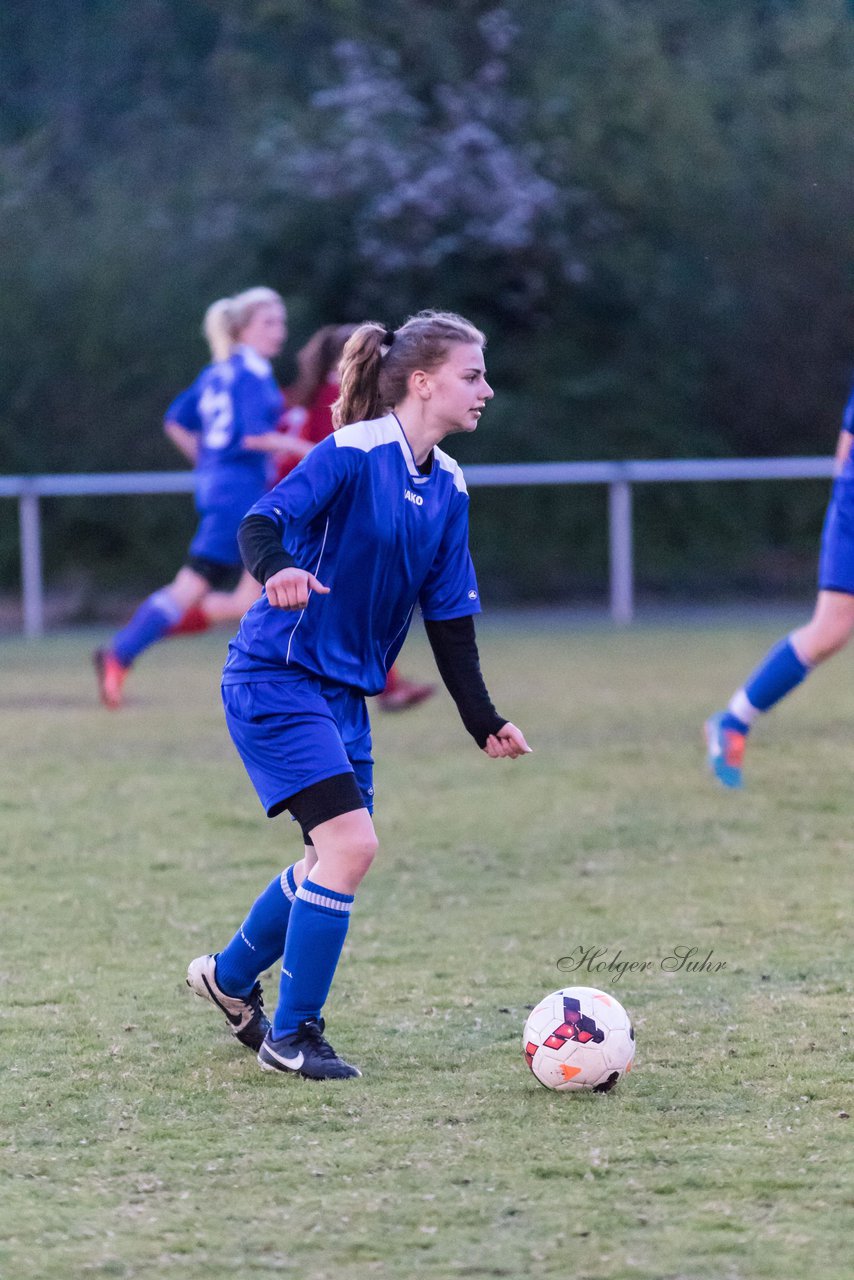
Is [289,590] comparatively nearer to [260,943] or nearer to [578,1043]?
[260,943]

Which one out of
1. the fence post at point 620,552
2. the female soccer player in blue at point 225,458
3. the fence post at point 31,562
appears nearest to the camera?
the female soccer player in blue at point 225,458

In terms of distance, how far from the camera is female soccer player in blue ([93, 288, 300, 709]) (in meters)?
8.95

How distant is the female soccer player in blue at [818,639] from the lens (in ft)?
21.6

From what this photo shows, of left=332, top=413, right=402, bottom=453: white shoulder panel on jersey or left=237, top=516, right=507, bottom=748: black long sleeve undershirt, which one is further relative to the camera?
left=237, top=516, right=507, bottom=748: black long sleeve undershirt

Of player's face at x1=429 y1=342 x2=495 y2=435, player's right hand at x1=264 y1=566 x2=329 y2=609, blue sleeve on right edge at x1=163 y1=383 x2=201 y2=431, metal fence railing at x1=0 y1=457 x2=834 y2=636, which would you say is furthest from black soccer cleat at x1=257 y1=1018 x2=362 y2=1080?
metal fence railing at x1=0 y1=457 x2=834 y2=636

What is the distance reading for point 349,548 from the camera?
3850 millimetres

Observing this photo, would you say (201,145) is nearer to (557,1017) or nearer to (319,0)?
Answer: (319,0)

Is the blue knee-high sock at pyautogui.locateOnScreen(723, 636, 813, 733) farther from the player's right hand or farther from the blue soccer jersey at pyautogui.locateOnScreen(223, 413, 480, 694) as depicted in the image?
the player's right hand

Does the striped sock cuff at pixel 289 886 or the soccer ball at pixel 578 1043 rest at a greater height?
the striped sock cuff at pixel 289 886

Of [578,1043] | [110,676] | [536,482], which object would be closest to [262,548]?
[578,1043]

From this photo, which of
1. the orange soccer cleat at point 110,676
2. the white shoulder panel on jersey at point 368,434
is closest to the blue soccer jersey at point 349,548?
the white shoulder panel on jersey at point 368,434

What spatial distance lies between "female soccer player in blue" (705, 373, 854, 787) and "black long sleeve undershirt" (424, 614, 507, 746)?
2.85 meters

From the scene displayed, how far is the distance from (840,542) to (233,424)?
11.7 feet

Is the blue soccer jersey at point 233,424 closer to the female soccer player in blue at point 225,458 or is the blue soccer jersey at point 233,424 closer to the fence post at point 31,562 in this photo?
the female soccer player in blue at point 225,458
